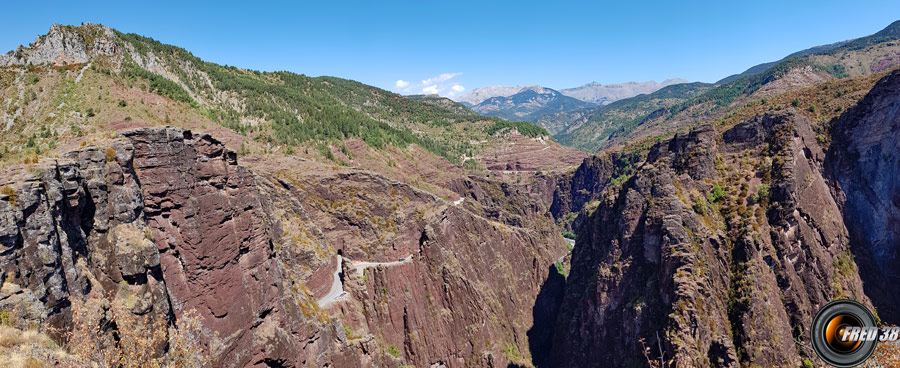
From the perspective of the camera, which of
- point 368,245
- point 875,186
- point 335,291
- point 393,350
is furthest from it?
point 368,245

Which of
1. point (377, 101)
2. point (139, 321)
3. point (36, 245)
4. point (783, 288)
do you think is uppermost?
point (377, 101)

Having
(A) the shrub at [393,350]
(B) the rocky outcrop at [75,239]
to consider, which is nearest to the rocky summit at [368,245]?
(B) the rocky outcrop at [75,239]

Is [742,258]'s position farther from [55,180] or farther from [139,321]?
[55,180]

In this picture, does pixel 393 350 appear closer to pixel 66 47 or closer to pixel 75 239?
pixel 75 239

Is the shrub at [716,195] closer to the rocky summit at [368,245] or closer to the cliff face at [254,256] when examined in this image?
the rocky summit at [368,245]

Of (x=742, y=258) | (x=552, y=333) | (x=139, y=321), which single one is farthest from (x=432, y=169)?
(x=139, y=321)

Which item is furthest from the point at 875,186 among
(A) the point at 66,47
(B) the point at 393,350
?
(A) the point at 66,47

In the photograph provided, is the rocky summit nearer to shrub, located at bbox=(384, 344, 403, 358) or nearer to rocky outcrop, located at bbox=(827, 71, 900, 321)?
rocky outcrop, located at bbox=(827, 71, 900, 321)
